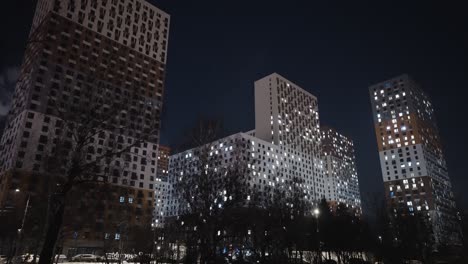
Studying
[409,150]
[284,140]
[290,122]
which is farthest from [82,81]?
[409,150]

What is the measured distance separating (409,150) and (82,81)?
13927cm

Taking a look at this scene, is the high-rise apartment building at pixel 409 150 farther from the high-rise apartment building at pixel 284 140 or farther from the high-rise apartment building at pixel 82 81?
the high-rise apartment building at pixel 82 81

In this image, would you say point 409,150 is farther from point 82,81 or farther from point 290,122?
point 82,81

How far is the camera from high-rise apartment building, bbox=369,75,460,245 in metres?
142

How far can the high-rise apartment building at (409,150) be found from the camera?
142500 millimetres

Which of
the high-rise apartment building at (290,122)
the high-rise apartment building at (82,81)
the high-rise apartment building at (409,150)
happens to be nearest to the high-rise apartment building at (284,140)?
the high-rise apartment building at (290,122)

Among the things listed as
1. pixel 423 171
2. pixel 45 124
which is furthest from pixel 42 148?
pixel 423 171

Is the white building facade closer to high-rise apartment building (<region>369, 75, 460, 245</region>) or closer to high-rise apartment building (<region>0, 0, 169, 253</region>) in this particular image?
high-rise apartment building (<region>369, 75, 460, 245</region>)

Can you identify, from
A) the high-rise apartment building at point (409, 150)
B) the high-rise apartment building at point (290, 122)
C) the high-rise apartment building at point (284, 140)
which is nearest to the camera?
the high-rise apartment building at point (284, 140)

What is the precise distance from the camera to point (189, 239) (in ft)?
113

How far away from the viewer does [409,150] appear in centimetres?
15062

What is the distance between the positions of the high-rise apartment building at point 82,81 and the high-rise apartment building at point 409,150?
109 m

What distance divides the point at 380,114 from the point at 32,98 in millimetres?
149491

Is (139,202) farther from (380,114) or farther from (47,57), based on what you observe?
(380,114)
